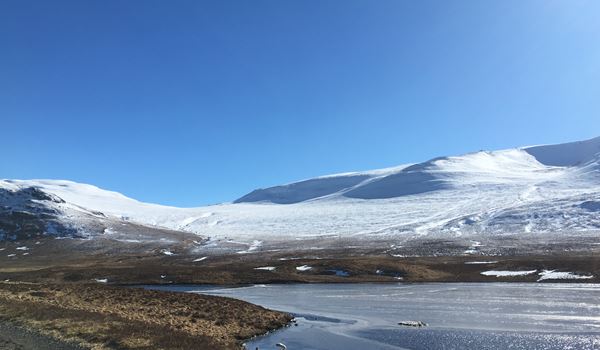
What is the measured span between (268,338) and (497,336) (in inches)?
593

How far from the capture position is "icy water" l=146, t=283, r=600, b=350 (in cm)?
3209

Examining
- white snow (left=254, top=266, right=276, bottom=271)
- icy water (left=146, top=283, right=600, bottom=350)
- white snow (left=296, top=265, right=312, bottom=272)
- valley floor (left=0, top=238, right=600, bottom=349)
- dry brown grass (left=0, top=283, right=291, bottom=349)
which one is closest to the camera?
dry brown grass (left=0, top=283, right=291, bottom=349)

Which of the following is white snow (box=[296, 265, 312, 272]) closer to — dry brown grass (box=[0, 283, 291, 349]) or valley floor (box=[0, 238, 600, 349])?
valley floor (box=[0, 238, 600, 349])

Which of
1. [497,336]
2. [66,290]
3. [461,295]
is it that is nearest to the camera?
[497,336]

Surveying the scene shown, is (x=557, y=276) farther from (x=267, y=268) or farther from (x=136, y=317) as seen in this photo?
(x=136, y=317)

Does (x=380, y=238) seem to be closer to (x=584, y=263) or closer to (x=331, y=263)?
(x=331, y=263)

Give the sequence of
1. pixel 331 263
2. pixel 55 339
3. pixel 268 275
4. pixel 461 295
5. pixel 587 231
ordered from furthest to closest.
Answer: pixel 587 231, pixel 331 263, pixel 268 275, pixel 461 295, pixel 55 339

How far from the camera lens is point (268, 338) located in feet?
111

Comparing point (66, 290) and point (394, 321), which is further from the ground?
point (66, 290)

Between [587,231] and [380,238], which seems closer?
[587,231]

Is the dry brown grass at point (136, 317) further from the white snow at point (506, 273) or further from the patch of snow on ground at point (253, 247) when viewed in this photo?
the patch of snow on ground at point (253, 247)

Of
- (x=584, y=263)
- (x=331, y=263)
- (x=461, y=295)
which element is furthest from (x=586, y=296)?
(x=331, y=263)

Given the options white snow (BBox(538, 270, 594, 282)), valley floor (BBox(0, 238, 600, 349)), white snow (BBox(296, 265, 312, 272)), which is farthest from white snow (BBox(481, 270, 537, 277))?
white snow (BBox(296, 265, 312, 272))

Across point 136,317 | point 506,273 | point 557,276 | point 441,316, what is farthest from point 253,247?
point 136,317
